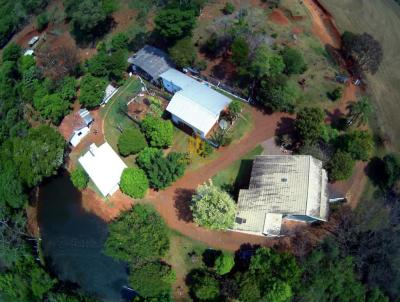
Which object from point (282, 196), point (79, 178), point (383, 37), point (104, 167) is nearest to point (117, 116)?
point (104, 167)

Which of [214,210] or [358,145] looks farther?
[358,145]

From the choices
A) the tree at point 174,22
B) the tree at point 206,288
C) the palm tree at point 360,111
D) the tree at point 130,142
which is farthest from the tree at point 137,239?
the palm tree at point 360,111

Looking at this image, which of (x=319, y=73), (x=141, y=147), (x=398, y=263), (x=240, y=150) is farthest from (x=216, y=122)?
(x=398, y=263)

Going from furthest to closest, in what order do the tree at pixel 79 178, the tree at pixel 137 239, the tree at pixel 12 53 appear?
the tree at pixel 12 53, the tree at pixel 79 178, the tree at pixel 137 239

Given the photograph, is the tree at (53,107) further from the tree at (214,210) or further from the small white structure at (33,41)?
the tree at (214,210)

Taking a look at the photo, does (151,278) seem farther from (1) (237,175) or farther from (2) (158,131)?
(2) (158,131)

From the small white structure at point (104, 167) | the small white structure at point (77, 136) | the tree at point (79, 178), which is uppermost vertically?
the small white structure at point (104, 167)
